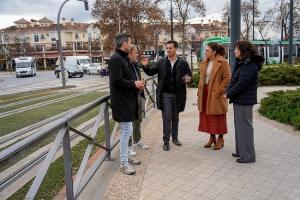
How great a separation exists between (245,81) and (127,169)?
2.05m

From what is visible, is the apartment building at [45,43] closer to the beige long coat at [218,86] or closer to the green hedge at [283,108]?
the green hedge at [283,108]

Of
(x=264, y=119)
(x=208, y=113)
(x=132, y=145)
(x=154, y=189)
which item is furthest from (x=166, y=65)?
(x=264, y=119)

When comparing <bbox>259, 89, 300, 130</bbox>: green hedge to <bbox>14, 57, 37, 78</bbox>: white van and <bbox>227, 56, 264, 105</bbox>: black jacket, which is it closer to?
<bbox>227, 56, 264, 105</bbox>: black jacket

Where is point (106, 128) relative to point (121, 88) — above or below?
below

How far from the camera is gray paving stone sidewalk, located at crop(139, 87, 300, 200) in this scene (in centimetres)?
424

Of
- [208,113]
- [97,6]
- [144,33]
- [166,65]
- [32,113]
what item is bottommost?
[32,113]

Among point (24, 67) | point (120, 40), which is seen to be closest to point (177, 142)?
point (120, 40)

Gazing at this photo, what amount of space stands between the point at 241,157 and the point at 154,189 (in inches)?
63.6

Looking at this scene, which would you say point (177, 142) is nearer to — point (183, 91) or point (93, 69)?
point (183, 91)

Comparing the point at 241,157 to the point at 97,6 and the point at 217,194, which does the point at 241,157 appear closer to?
the point at 217,194

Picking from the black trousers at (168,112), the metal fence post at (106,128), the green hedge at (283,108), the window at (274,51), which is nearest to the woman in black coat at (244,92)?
the black trousers at (168,112)

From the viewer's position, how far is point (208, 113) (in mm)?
5996

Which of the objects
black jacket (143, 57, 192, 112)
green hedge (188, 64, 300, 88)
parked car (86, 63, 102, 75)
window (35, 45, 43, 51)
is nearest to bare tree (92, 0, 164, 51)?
parked car (86, 63, 102, 75)

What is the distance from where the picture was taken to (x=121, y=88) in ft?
15.4
